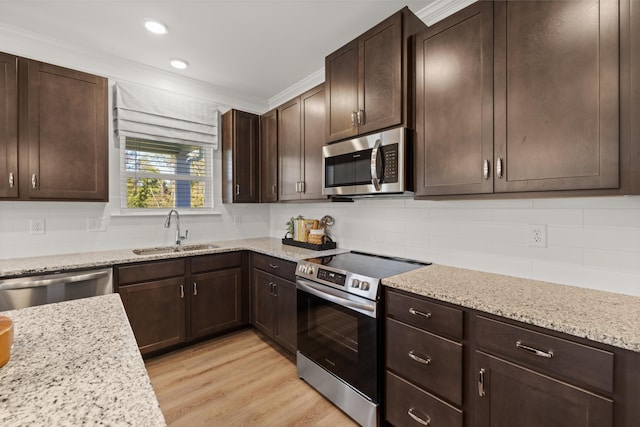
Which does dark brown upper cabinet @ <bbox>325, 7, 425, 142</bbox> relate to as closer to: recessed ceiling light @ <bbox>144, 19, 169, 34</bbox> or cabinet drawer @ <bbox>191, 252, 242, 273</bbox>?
recessed ceiling light @ <bbox>144, 19, 169, 34</bbox>

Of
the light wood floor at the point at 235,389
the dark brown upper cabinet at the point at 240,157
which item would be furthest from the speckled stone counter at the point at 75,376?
the dark brown upper cabinet at the point at 240,157

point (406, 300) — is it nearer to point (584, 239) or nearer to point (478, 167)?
point (478, 167)

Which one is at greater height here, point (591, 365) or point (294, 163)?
point (294, 163)

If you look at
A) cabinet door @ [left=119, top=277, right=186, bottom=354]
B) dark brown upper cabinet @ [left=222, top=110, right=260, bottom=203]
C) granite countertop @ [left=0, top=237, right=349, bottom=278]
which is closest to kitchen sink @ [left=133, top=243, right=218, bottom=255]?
granite countertop @ [left=0, top=237, right=349, bottom=278]

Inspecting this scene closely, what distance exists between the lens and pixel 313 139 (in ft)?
8.96

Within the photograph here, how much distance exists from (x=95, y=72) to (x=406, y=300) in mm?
3262

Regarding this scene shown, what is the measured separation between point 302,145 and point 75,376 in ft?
7.94

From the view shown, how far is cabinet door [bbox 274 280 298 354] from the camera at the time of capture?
2.46 m

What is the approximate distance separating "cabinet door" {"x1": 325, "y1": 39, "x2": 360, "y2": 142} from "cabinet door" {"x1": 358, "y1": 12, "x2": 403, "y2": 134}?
6cm

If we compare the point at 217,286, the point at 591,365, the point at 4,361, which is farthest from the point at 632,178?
the point at 217,286

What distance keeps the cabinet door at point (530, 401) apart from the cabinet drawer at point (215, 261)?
7.51ft

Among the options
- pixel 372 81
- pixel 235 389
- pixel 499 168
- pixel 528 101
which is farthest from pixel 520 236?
pixel 235 389

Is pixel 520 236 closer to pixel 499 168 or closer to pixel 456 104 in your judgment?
pixel 499 168

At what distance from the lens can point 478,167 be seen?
5.24 ft
